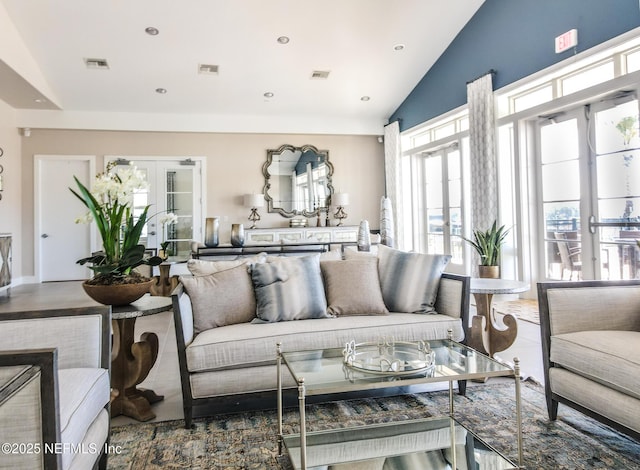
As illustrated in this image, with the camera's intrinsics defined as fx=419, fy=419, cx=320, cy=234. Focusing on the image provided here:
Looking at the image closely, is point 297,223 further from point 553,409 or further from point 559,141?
point 553,409

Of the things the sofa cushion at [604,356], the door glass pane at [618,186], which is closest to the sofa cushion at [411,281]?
the sofa cushion at [604,356]

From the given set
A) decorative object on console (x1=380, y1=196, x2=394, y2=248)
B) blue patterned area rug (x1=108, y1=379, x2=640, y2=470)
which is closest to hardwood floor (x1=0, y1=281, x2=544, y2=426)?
blue patterned area rug (x1=108, y1=379, x2=640, y2=470)

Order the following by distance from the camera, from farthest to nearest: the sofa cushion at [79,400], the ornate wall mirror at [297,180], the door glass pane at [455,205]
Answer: the ornate wall mirror at [297,180], the door glass pane at [455,205], the sofa cushion at [79,400]

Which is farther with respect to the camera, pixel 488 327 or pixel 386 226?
pixel 386 226

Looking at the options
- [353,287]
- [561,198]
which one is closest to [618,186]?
[561,198]

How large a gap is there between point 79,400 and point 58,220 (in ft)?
23.6

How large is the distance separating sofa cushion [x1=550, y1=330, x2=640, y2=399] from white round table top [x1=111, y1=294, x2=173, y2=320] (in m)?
2.00

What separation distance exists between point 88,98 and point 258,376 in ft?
21.7

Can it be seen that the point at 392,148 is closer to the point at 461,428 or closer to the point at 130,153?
the point at 130,153

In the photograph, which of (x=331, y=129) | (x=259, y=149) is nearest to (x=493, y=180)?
(x=331, y=129)

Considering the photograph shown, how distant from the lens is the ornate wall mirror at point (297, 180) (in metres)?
8.02

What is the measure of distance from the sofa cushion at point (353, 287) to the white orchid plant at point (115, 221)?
45.1 inches

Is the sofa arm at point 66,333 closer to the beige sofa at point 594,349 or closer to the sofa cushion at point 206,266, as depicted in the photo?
the sofa cushion at point 206,266

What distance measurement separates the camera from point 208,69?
20.8ft
